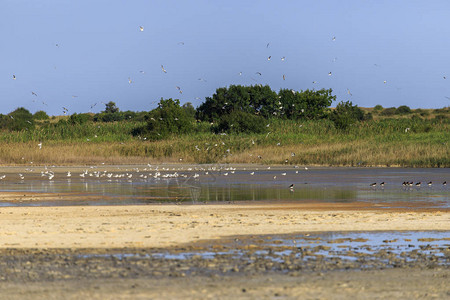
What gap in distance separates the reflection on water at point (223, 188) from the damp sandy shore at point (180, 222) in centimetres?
315

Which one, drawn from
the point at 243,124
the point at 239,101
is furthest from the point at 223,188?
the point at 239,101

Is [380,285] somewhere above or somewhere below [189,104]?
below

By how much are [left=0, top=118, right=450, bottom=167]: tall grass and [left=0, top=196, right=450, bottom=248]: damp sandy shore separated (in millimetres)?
35842

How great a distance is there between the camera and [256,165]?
5881 cm

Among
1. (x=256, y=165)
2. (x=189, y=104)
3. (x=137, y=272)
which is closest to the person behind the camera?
(x=137, y=272)

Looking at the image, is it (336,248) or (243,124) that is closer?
(336,248)

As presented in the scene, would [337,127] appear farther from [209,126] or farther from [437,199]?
[437,199]

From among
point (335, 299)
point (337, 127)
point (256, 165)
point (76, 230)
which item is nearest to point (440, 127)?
point (337, 127)

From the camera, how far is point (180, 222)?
19.6 m

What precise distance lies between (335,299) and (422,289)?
149 cm

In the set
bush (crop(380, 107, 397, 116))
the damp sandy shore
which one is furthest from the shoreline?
bush (crop(380, 107, 397, 116))

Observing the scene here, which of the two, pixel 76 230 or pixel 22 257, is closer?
pixel 22 257

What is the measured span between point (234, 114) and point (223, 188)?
4910 centimetres

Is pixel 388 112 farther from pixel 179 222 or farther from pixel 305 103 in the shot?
pixel 179 222
